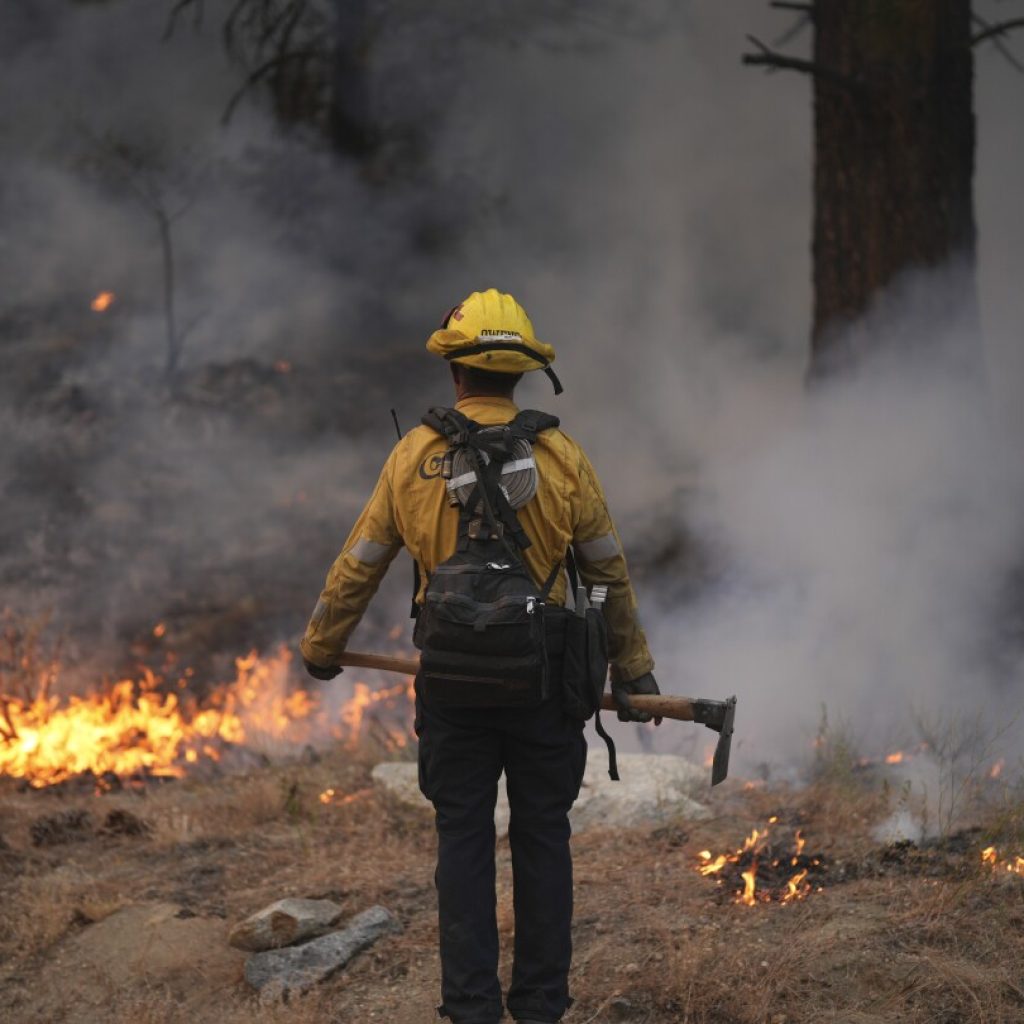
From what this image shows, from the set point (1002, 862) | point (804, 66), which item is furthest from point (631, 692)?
point (804, 66)

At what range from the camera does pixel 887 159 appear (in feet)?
20.9

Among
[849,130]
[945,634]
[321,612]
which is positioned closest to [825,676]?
[945,634]

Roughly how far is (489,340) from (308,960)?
1.86 meters

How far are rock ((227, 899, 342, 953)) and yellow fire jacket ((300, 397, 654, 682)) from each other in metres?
0.99

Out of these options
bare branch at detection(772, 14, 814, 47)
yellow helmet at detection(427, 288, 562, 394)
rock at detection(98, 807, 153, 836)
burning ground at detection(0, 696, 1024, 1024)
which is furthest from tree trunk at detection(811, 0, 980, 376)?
rock at detection(98, 807, 153, 836)

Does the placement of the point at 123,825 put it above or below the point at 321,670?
below

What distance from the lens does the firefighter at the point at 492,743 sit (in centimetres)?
302

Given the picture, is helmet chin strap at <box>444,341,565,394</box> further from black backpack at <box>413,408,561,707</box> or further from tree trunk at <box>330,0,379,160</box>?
tree trunk at <box>330,0,379,160</box>

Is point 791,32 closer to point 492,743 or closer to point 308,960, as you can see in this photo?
point 492,743

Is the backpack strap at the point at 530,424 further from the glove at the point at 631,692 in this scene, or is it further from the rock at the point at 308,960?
the rock at the point at 308,960

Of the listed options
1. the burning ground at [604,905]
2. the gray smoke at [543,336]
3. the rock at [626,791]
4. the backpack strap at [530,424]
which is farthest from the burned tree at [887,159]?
the backpack strap at [530,424]

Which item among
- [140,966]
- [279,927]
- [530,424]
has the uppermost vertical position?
[530,424]

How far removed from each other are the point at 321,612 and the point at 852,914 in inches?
67.8

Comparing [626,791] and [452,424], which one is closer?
[452,424]
